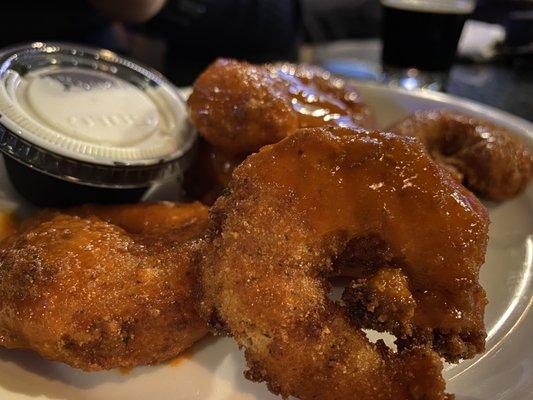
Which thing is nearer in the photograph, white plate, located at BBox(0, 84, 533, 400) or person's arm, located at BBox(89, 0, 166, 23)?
white plate, located at BBox(0, 84, 533, 400)

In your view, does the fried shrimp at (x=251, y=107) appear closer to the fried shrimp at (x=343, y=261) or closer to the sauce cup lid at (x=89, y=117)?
the sauce cup lid at (x=89, y=117)

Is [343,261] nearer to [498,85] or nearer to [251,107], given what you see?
[251,107]

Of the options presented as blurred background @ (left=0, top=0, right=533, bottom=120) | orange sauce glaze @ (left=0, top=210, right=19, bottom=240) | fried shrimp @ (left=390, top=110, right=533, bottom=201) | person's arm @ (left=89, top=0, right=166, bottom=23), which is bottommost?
blurred background @ (left=0, top=0, right=533, bottom=120)

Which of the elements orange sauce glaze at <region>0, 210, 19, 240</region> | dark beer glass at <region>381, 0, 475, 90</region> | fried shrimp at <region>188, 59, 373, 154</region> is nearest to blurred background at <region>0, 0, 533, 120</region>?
dark beer glass at <region>381, 0, 475, 90</region>

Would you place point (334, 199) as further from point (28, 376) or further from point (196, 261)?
point (28, 376)

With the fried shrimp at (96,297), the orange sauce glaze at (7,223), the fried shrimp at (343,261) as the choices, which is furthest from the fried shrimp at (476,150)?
the orange sauce glaze at (7,223)

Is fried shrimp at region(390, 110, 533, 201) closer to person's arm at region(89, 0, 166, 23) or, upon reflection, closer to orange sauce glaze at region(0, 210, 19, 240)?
person's arm at region(89, 0, 166, 23)
